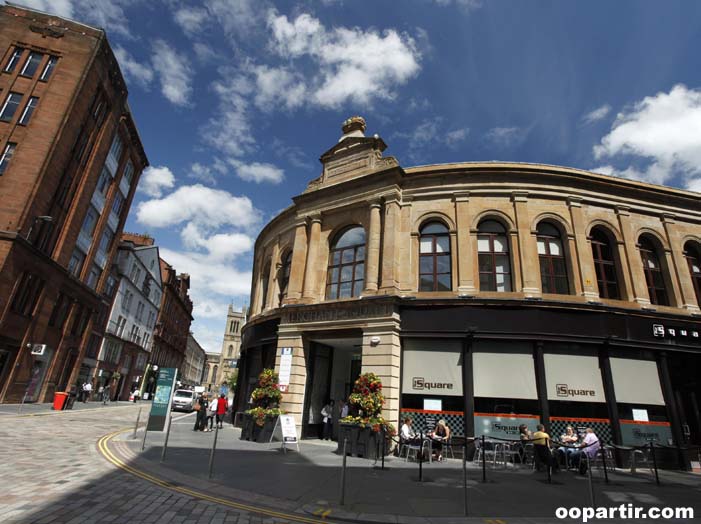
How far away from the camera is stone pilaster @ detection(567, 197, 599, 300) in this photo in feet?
49.3

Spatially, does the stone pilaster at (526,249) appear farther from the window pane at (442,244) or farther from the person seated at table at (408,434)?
the person seated at table at (408,434)

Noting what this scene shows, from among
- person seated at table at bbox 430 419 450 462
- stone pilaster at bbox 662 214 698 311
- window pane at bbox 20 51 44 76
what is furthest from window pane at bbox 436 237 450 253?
window pane at bbox 20 51 44 76

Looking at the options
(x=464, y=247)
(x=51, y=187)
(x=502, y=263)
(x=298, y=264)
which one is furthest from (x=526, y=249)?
(x=51, y=187)

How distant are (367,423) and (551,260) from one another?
10379mm

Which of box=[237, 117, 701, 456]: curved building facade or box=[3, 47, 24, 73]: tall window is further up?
box=[3, 47, 24, 73]: tall window

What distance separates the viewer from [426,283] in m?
16.0

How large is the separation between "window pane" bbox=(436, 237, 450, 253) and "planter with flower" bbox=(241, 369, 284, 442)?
9398 mm

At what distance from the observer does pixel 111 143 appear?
3078 centimetres

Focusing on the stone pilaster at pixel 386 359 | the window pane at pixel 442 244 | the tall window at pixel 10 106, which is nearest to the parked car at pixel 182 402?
the tall window at pixel 10 106

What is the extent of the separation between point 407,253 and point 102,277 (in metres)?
30.7

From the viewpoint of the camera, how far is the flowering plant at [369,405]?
12.9 m

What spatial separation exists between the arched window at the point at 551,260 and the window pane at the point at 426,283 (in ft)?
15.1

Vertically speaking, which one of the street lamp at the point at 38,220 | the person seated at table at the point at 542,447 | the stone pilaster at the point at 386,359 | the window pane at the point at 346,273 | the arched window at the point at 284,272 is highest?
the street lamp at the point at 38,220

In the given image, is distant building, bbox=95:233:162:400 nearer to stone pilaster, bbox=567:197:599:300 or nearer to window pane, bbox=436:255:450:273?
window pane, bbox=436:255:450:273
